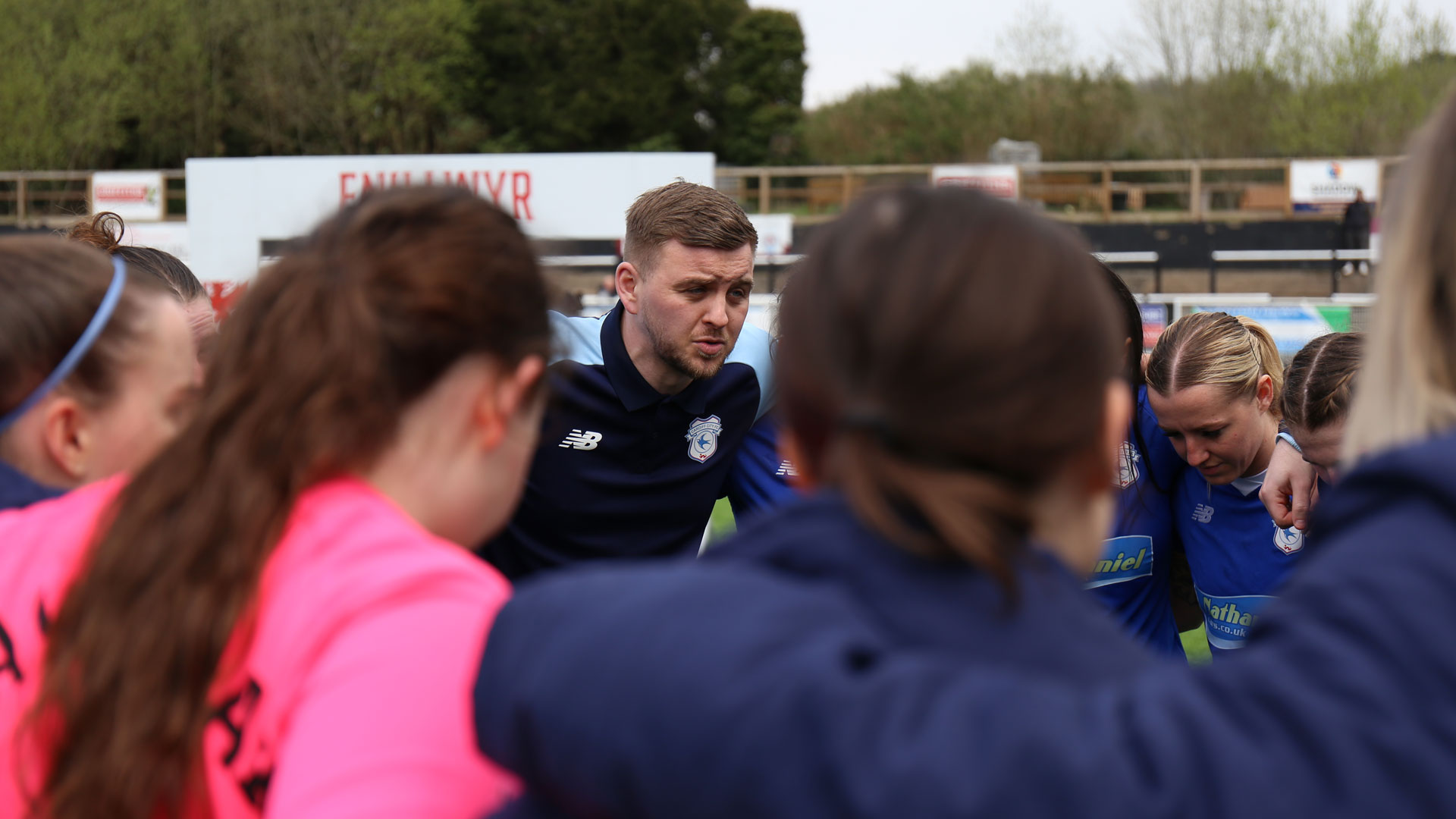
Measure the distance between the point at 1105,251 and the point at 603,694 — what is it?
24.3m

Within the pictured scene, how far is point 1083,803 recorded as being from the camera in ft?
2.60

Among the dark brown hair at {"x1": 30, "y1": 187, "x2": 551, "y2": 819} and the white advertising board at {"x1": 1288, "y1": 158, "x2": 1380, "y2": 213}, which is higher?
the white advertising board at {"x1": 1288, "y1": 158, "x2": 1380, "y2": 213}

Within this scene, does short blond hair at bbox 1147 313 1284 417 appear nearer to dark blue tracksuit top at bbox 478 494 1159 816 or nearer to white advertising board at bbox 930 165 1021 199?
dark blue tracksuit top at bbox 478 494 1159 816

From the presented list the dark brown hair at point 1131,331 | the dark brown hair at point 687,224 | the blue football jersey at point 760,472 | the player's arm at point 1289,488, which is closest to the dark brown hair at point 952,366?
the dark brown hair at point 1131,331

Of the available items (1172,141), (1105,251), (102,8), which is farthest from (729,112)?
(1105,251)

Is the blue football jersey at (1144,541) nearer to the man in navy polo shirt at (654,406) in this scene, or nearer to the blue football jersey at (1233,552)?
the blue football jersey at (1233,552)

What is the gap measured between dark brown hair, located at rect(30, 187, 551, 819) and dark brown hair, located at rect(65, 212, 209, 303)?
2.04 meters

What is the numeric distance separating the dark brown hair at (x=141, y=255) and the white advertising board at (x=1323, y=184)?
28.1m

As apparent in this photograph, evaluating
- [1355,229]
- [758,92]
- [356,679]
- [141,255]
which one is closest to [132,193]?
[758,92]

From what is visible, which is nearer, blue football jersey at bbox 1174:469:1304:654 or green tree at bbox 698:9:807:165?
blue football jersey at bbox 1174:469:1304:654

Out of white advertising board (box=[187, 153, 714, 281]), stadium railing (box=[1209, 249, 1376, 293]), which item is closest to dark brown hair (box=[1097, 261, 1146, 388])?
white advertising board (box=[187, 153, 714, 281])

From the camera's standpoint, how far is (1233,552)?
139 inches

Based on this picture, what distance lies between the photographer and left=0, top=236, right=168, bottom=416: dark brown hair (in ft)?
5.27

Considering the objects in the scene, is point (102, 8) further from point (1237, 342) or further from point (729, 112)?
point (1237, 342)
